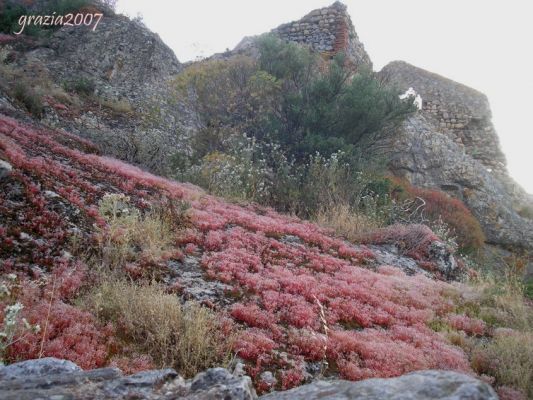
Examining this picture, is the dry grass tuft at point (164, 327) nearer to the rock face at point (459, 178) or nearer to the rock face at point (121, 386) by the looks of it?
the rock face at point (121, 386)

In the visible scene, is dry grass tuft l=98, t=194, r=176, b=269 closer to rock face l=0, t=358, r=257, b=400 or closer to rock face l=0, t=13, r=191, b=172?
rock face l=0, t=358, r=257, b=400

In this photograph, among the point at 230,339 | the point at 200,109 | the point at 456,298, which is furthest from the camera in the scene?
the point at 200,109

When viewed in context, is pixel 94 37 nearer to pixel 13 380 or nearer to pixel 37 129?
pixel 37 129

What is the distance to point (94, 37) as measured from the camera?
76.3ft

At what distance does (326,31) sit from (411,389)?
23319 mm

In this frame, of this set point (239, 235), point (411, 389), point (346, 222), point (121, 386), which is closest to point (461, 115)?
point (346, 222)

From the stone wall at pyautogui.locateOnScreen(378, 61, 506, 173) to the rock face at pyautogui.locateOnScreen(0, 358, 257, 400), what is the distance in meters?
25.2

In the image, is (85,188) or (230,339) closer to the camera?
(230,339)

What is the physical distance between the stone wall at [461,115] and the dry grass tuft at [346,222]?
50.2ft

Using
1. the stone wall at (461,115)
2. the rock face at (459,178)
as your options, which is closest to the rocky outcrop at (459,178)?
the rock face at (459,178)

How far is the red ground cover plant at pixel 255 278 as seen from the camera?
483cm

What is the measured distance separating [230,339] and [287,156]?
11.6 meters

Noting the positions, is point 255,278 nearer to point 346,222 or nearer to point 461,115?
point 346,222

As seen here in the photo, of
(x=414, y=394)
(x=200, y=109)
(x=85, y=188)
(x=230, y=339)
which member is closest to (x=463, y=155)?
(x=200, y=109)
